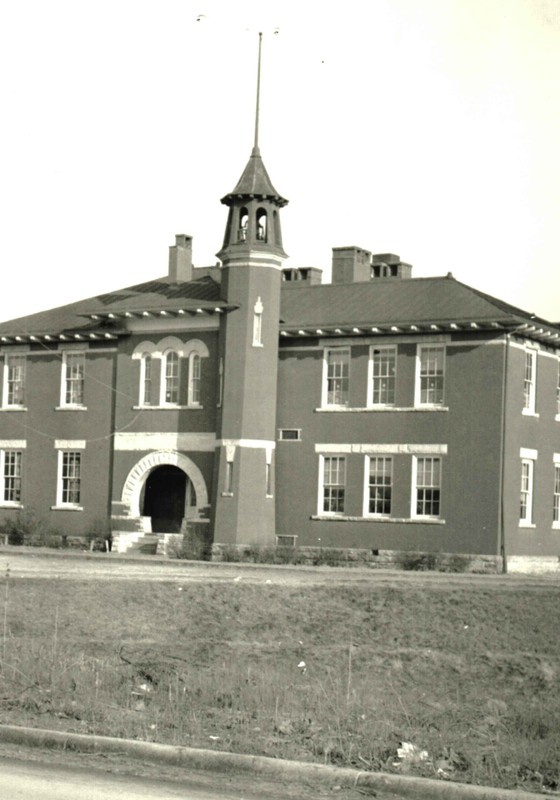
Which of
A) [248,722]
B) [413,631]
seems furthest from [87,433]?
[248,722]

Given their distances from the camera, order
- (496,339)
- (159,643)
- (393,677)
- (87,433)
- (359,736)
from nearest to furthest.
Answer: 1. (359,736)
2. (393,677)
3. (159,643)
4. (496,339)
5. (87,433)

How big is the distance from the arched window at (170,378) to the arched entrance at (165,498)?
85.6 inches

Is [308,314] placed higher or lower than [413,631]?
higher

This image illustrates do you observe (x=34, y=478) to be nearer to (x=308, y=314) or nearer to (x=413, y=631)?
(x=308, y=314)

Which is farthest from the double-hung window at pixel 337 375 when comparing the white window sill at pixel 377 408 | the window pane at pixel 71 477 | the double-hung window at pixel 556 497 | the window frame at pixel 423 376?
the window pane at pixel 71 477

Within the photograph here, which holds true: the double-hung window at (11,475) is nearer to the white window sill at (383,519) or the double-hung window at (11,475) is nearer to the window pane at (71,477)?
the window pane at (71,477)

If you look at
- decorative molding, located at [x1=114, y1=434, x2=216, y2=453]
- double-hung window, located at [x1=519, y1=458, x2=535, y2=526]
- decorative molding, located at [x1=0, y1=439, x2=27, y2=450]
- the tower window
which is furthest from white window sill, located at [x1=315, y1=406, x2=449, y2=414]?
decorative molding, located at [x1=0, y1=439, x2=27, y2=450]

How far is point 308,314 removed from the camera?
4212cm

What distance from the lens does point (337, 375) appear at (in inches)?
1614

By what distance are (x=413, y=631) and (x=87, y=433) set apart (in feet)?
74.2

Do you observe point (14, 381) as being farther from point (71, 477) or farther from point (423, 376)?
point (423, 376)

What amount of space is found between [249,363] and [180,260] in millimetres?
7233

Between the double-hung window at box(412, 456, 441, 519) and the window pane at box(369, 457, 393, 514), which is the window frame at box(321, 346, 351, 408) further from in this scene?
the double-hung window at box(412, 456, 441, 519)

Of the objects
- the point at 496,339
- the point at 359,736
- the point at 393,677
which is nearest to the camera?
the point at 359,736
